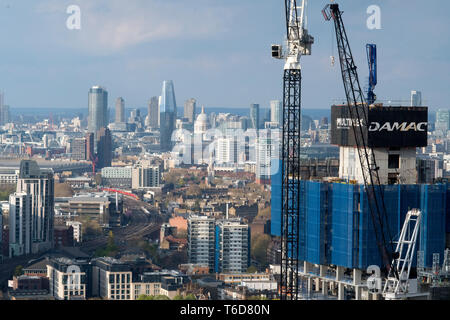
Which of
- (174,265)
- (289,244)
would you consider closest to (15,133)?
(174,265)

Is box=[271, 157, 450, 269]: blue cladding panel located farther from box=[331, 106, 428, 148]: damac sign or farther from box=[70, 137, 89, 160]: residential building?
box=[70, 137, 89, 160]: residential building

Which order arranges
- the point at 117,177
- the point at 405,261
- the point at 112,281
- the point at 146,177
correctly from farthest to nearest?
the point at 117,177, the point at 146,177, the point at 112,281, the point at 405,261

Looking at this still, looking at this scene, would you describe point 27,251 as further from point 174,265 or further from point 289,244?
point 289,244

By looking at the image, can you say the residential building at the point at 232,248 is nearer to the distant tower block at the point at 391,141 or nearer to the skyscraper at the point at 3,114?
the distant tower block at the point at 391,141

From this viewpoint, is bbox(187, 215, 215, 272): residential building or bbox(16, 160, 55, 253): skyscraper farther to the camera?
bbox(16, 160, 55, 253): skyscraper

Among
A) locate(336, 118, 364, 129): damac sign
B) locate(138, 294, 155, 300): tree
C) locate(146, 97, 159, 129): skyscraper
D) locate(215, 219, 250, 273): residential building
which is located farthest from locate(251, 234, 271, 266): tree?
locate(146, 97, 159, 129): skyscraper

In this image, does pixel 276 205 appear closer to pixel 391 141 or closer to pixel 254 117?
pixel 391 141

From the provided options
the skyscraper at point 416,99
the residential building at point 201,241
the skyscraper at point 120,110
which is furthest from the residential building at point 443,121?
the skyscraper at point 120,110

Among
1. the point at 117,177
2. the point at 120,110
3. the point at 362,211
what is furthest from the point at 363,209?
the point at 120,110
